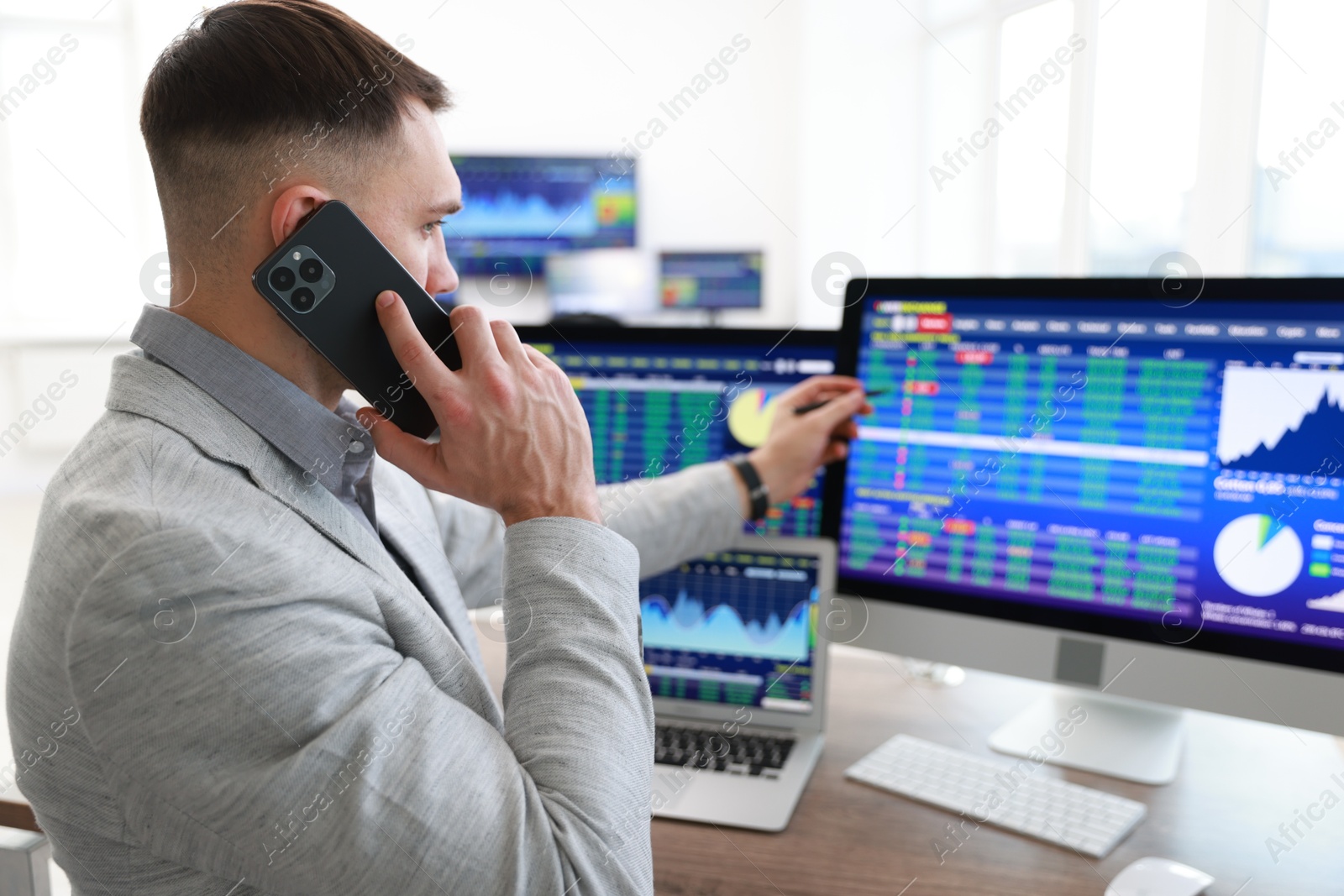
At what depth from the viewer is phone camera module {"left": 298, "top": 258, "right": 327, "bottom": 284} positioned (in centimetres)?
75

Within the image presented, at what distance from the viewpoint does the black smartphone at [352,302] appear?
2.47 feet

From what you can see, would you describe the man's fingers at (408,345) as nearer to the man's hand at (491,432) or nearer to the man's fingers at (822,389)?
the man's hand at (491,432)

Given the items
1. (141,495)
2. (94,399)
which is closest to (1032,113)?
(141,495)

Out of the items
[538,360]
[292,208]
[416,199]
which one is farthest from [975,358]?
[292,208]

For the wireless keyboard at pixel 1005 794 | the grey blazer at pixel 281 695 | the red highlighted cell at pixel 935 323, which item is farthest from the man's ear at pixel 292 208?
the wireless keyboard at pixel 1005 794

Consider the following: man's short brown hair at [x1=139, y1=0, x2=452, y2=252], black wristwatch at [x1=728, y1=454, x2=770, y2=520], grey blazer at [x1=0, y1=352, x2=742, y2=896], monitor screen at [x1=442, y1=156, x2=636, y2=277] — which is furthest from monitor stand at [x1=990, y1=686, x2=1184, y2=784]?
monitor screen at [x1=442, y1=156, x2=636, y2=277]

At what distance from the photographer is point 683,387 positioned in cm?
124

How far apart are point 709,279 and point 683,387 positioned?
197 inches

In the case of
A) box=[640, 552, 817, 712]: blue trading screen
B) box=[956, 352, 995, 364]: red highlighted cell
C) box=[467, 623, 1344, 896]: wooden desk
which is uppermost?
box=[956, 352, 995, 364]: red highlighted cell

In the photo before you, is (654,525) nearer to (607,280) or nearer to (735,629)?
(735,629)

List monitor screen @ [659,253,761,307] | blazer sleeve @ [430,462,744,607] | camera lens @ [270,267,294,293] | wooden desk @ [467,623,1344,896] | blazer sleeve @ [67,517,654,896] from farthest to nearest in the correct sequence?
monitor screen @ [659,253,761,307] → blazer sleeve @ [430,462,744,607] → wooden desk @ [467,623,1344,896] → camera lens @ [270,267,294,293] → blazer sleeve @ [67,517,654,896]

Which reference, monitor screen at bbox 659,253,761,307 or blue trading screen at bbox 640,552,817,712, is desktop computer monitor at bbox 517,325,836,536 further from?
monitor screen at bbox 659,253,761,307

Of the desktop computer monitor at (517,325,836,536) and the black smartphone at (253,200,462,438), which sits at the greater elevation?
the black smartphone at (253,200,462,438)

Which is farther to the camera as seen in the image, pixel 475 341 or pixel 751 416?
pixel 751 416
